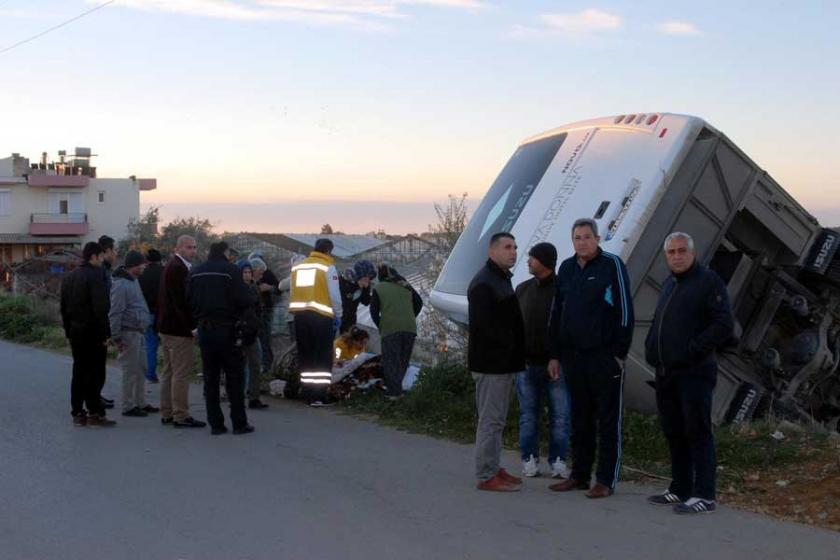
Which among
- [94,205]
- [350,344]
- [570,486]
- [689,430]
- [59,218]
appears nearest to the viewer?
[689,430]

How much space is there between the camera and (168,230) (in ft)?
142

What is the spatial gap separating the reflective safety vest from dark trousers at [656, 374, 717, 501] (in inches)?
204

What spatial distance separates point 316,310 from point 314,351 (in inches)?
18.4

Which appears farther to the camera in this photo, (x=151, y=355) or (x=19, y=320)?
(x=19, y=320)

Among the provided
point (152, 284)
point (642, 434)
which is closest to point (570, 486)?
point (642, 434)

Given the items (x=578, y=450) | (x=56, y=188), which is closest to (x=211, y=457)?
(x=578, y=450)

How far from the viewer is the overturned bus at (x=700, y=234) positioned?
897cm

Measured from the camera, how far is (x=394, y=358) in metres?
11.8

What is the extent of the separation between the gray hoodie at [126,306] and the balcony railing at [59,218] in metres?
57.9

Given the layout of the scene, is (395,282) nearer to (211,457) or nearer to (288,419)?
(288,419)

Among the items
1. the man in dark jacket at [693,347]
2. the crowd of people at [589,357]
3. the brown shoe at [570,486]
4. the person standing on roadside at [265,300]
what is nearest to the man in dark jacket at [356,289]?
the person standing on roadside at [265,300]

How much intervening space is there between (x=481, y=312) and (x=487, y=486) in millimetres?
1251

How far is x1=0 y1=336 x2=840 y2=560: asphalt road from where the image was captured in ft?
20.8

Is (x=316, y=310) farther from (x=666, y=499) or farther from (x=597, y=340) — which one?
(x=666, y=499)
